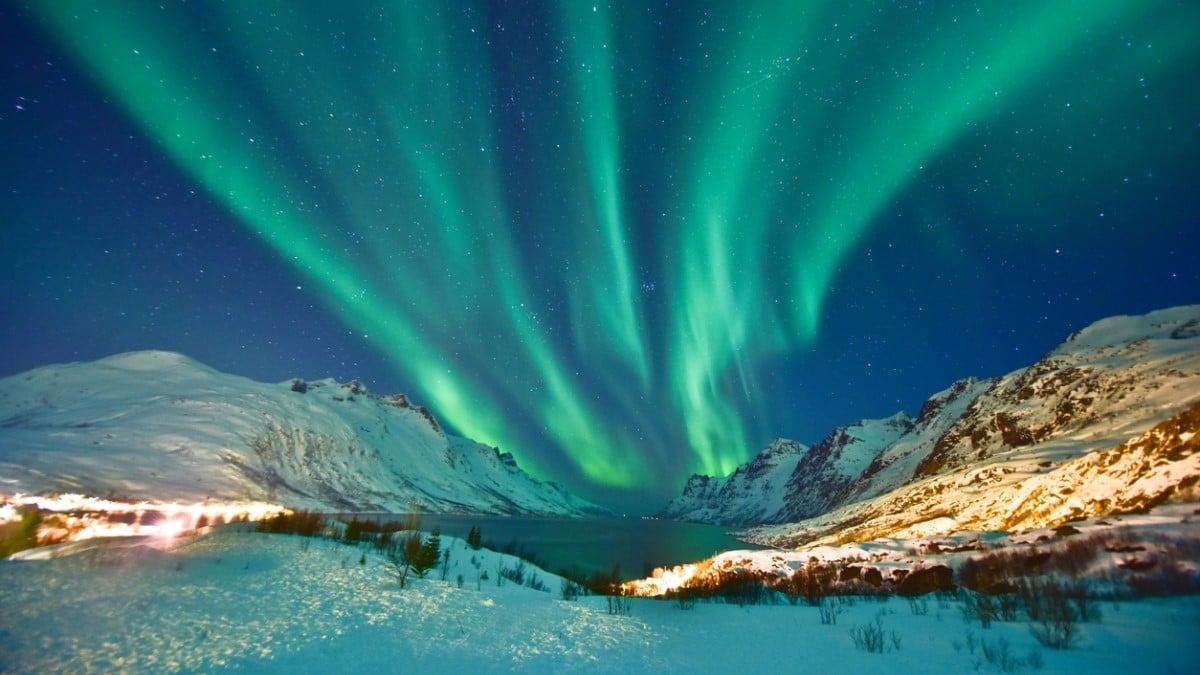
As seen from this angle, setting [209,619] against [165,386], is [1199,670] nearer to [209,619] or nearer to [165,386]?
[209,619]

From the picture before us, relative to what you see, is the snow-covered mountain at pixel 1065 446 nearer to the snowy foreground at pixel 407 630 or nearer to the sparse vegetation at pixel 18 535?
the snowy foreground at pixel 407 630

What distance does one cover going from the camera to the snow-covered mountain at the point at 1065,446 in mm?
34062

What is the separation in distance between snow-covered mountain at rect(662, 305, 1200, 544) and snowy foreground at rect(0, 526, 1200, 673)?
3299 cm

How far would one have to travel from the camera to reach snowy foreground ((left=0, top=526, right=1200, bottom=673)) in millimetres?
3525

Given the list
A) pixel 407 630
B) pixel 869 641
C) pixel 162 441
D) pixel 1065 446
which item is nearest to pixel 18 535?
pixel 407 630

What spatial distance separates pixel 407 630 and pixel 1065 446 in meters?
95.9

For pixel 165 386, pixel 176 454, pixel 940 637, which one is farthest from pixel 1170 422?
pixel 165 386

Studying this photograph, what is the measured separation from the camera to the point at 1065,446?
70062 mm

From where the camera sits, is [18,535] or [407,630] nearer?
[407,630]

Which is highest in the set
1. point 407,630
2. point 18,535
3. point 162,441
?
point 162,441

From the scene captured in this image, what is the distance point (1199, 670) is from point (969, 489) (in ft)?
273

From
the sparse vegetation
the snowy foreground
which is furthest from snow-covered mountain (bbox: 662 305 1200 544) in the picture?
the sparse vegetation

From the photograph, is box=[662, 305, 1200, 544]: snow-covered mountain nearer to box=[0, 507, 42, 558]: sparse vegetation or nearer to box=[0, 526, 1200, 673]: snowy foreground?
box=[0, 526, 1200, 673]: snowy foreground

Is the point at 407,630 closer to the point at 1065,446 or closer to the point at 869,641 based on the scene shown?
the point at 869,641
